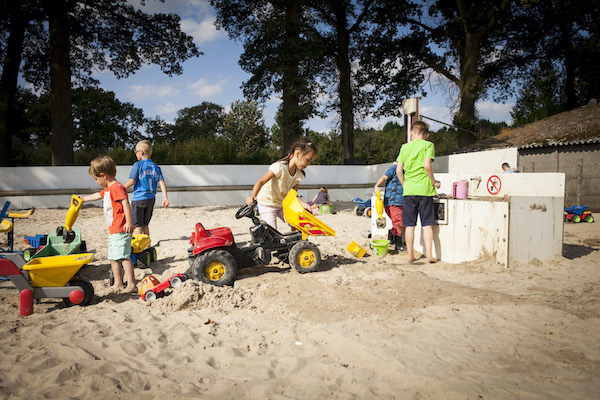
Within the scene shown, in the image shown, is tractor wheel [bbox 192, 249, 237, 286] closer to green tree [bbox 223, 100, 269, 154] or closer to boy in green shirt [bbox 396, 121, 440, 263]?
boy in green shirt [bbox 396, 121, 440, 263]

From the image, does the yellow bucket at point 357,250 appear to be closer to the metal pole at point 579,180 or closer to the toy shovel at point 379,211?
the toy shovel at point 379,211

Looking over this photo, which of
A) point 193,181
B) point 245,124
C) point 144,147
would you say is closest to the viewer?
point 144,147

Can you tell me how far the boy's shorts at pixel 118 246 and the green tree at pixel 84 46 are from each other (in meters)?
11.2

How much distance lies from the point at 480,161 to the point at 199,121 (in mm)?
56375

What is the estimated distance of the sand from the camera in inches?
82.5

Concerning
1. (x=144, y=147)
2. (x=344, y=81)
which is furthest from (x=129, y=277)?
(x=344, y=81)

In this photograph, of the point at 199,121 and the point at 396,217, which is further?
the point at 199,121

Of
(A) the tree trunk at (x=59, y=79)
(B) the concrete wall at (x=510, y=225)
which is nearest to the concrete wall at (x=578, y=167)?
(B) the concrete wall at (x=510, y=225)

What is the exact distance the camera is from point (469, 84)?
1938 centimetres

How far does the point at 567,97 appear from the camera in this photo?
2264 centimetres

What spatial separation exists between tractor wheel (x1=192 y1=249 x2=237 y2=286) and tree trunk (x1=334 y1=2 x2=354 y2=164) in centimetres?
1513

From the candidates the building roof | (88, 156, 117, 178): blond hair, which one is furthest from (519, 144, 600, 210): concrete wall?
(88, 156, 117, 178): blond hair

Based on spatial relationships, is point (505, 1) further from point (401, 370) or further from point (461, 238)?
point (401, 370)

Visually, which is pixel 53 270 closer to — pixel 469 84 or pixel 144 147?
pixel 144 147
